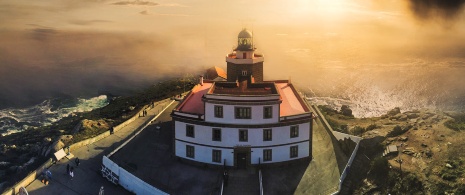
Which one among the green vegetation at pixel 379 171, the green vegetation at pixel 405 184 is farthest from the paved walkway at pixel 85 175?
the green vegetation at pixel 405 184

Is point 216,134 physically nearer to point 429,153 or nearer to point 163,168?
point 163,168

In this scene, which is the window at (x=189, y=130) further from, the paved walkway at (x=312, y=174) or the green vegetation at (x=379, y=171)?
the green vegetation at (x=379, y=171)

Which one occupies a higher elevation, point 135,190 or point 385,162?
point 385,162

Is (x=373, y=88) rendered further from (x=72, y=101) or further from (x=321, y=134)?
(x=72, y=101)

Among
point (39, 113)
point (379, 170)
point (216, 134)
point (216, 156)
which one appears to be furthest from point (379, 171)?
point (39, 113)

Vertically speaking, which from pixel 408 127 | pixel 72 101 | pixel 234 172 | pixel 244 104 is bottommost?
pixel 72 101

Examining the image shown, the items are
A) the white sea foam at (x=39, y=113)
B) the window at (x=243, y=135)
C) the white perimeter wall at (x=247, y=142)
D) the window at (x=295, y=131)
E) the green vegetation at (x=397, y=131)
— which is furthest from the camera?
the white sea foam at (x=39, y=113)

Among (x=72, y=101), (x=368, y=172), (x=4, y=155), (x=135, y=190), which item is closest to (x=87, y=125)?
(x=4, y=155)
